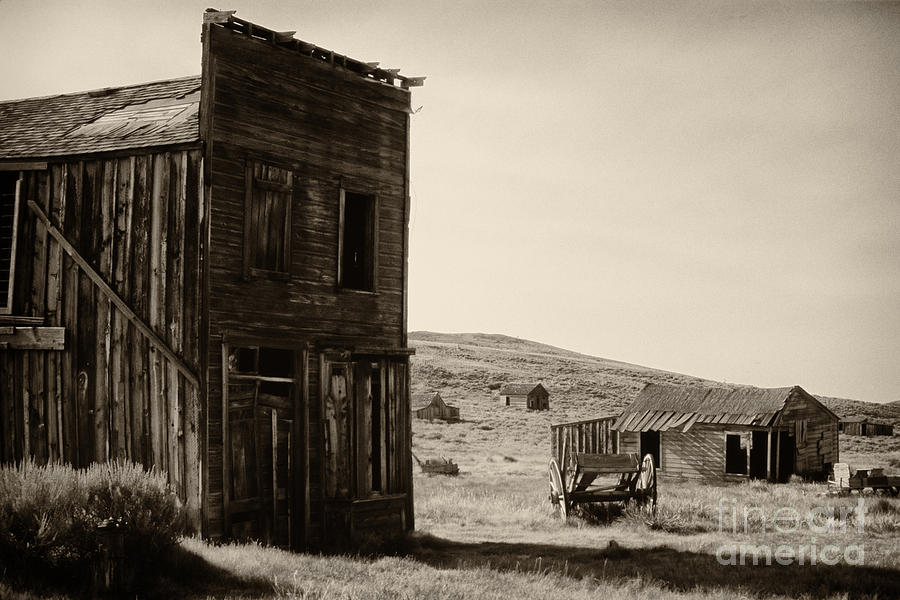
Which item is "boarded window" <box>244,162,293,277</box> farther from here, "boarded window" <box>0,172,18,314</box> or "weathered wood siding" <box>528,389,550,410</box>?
"weathered wood siding" <box>528,389,550,410</box>

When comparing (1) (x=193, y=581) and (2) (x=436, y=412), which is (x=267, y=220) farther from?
(2) (x=436, y=412)

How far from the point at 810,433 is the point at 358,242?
877 inches

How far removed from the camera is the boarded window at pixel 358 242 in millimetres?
15055

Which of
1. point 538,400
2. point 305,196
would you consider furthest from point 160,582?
point 538,400

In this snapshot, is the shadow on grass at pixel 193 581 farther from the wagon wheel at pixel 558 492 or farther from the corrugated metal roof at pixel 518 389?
the corrugated metal roof at pixel 518 389

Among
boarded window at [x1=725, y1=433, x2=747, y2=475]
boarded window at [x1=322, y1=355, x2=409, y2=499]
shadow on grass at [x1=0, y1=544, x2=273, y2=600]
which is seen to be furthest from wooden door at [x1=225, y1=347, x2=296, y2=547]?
boarded window at [x1=725, y1=433, x2=747, y2=475]

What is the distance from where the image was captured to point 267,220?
13.5 metres

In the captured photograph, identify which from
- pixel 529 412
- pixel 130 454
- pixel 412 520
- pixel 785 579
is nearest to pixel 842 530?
pixel 785 579

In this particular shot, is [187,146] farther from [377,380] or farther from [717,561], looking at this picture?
[717,561]

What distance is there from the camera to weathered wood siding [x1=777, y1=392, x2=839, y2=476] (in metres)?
30.8

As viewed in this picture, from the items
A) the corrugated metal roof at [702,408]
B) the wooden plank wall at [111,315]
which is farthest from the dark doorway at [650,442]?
the wooden plank wall at [111,315]

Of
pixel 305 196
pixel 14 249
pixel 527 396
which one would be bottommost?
pixel 527 396

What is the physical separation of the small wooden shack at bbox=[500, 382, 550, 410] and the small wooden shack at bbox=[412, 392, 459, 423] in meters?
11.3

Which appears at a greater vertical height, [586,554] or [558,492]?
[558,492]
